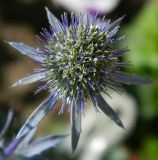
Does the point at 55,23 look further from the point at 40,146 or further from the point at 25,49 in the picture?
the point at 40,146

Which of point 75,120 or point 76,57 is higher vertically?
point 76,57

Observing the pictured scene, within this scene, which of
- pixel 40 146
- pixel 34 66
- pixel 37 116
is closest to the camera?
pixel 37 116

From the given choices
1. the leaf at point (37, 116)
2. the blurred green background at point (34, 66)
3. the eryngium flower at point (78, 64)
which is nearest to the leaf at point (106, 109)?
the eryngium flower at point (78, 64)

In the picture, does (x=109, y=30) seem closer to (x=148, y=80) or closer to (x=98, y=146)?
(x=148, y=80)

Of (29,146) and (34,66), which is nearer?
(29,146)

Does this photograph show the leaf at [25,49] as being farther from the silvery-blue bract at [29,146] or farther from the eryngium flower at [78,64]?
the silvery-blue bract at [29,146]

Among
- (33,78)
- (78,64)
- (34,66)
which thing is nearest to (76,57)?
(78,64)

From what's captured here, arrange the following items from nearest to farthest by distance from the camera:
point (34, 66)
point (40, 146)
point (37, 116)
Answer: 1. point (37, 116)
2. point (40, 146)
3. point (34, 66)

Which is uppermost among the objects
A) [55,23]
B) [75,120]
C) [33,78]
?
[55,23]
